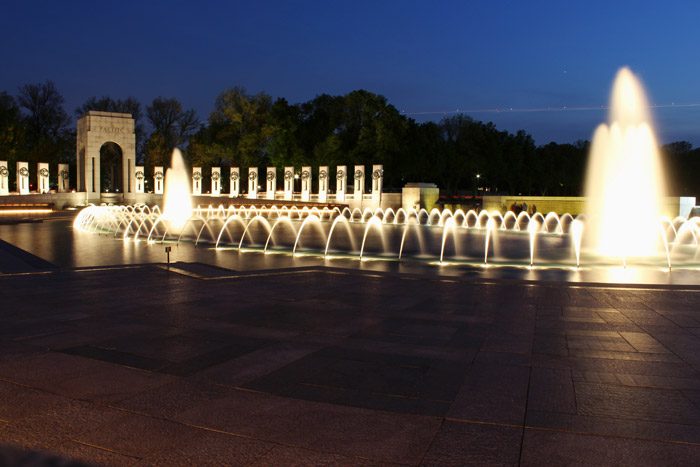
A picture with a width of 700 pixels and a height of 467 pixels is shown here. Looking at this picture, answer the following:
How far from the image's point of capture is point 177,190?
185 ft

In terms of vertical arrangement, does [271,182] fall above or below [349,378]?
above

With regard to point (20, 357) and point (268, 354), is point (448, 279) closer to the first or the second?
point (268, 354)

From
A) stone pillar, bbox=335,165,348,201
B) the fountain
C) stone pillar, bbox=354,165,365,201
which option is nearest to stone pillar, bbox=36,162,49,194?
the fountain

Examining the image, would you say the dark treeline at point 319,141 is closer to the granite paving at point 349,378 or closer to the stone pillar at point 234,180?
the stone pillar at point 234,180

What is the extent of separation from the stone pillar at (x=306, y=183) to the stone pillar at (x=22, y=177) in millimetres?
22855

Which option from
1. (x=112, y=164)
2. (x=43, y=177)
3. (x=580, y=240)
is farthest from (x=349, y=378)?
(x=112, y=164)

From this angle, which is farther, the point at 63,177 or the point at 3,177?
the point at 63,177

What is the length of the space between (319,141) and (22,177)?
2985cm

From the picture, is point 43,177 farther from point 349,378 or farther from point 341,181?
point 349,378

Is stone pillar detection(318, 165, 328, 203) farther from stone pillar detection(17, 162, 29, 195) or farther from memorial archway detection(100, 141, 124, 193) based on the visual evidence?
stone pillar detection(17, 162, 29, 195)

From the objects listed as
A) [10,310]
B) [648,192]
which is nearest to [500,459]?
[10,310]

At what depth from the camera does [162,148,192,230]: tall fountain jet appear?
43.7 metres

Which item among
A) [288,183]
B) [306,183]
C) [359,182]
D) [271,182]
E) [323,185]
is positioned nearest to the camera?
[359,182]

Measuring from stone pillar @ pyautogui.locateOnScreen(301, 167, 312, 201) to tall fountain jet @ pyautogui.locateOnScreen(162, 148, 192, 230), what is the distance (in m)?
10.2
